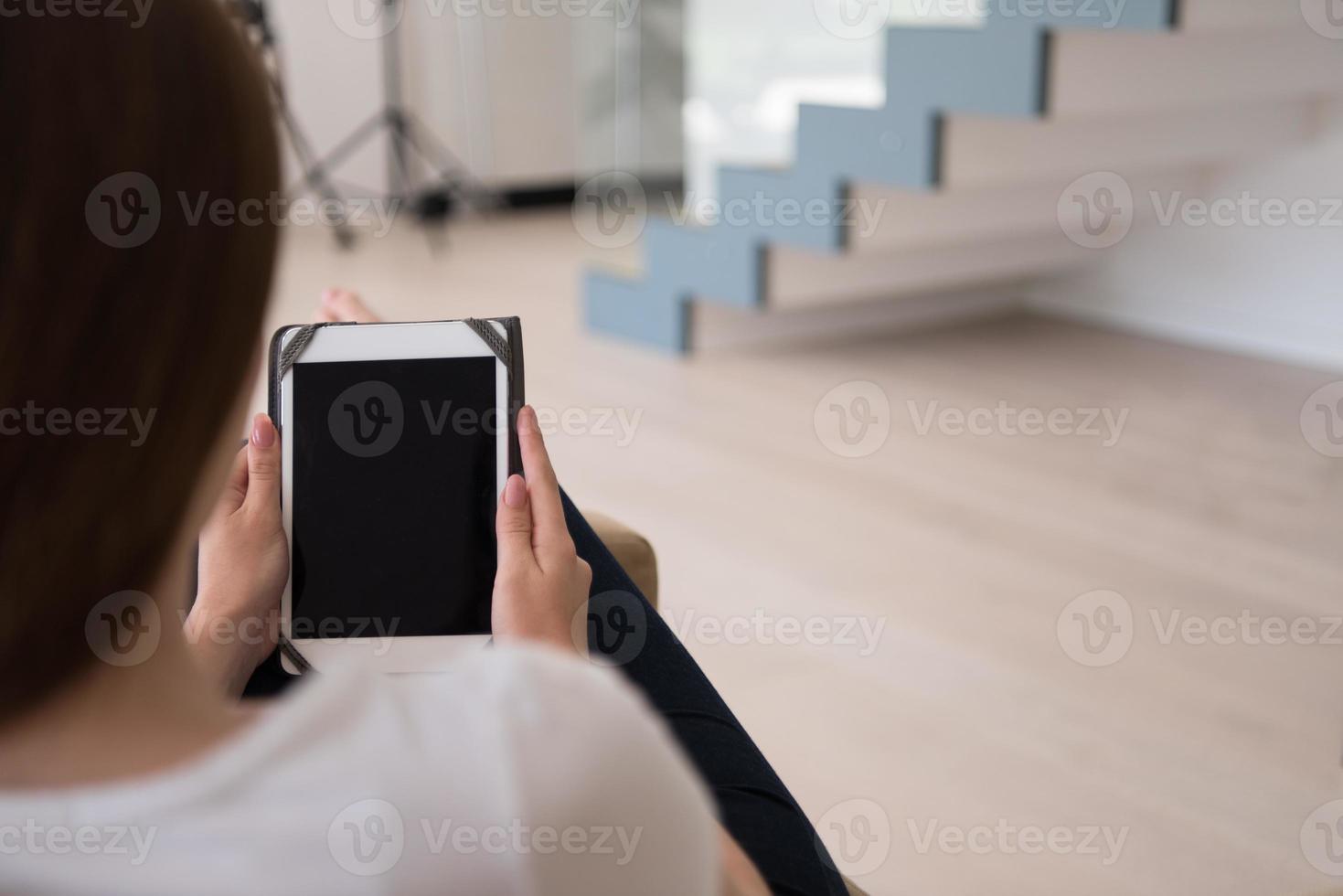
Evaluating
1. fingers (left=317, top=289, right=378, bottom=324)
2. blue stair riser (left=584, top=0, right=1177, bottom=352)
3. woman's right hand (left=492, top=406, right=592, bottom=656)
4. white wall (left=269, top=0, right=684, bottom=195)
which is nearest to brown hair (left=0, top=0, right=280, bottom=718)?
woman's right hand (left=492, top=406, right=592, bottom=656)

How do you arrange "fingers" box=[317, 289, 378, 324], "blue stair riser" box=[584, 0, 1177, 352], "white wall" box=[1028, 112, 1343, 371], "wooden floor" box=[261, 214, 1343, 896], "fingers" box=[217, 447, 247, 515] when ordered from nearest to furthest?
"fingers" box=[217, 447, 247, 515] < "fingers" box=[317, 289, 378, 324] < "wooden floor" box=[261, 214, 1343, 896] < "blue stair riser" box=[584, 0, 1177, 352] < "white wall" box=[1028, 112, 1343, 371]

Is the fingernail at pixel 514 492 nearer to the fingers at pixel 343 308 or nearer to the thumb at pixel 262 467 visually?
the thumb at pixel 262 467

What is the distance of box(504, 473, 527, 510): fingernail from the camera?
2.39 ft

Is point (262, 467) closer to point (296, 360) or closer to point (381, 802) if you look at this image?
point (296, 360)

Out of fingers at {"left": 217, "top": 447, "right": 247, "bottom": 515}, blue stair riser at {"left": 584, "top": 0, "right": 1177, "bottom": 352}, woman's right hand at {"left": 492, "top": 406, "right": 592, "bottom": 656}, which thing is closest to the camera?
woman's right hand at {"left": 492, "top": 406, "right": 592, "bottom": 656}

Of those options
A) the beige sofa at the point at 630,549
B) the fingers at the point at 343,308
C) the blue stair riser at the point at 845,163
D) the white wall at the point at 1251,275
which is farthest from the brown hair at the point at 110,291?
the white wall at the point at 1251,275

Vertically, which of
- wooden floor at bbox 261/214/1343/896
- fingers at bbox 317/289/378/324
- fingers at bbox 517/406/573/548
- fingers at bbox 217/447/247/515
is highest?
fingers at bbox 317/289/378/324

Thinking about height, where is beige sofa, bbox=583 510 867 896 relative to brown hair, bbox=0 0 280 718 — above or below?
below

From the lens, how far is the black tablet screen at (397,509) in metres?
0.85

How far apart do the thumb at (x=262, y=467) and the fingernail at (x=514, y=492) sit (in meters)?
0.18

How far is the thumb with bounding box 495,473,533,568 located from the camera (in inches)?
28.4

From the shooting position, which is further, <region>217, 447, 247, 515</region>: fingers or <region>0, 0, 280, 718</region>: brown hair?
<region>217, 447, 247, 515</region>: fingers

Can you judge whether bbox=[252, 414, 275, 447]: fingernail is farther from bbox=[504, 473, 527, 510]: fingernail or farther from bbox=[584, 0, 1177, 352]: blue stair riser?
bbox=[584, 0, 1177, 352]: blue stair riser

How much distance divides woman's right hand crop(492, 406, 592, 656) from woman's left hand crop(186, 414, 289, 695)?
170mm
